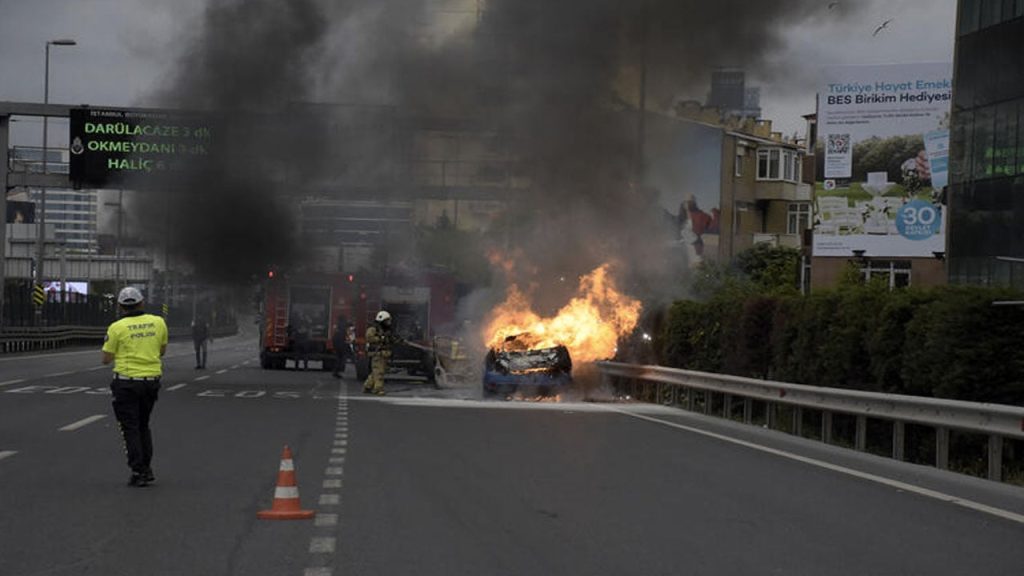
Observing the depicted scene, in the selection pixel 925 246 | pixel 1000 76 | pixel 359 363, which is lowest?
pixel 359 363

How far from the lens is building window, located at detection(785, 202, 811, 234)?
73.1m

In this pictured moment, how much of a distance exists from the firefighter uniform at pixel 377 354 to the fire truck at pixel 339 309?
6.72 meters

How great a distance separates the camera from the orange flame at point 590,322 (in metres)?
29.9

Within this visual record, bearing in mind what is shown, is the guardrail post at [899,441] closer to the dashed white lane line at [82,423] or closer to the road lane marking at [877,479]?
the road lane marking at [877,479]

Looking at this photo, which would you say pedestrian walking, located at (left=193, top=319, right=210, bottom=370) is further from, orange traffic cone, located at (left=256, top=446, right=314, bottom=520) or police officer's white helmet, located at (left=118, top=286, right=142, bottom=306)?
orange traffic cone, located at (left=256, top=446, right=314, bottom=520)

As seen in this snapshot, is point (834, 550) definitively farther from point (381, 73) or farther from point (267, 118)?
point (267, 118)

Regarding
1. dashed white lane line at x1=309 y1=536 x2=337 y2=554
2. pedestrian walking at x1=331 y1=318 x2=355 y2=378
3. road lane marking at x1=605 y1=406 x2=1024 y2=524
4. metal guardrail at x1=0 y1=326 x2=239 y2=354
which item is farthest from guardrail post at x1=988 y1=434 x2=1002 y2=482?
metal guardrail at x1=0 y1=326 x2=239 y2=354

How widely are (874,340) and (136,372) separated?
9541 millimetres

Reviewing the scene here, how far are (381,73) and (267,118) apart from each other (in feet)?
13.8

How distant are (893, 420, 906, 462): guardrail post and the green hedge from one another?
645 mm

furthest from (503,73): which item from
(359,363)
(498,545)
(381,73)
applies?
(498,545)

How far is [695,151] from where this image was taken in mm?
65188

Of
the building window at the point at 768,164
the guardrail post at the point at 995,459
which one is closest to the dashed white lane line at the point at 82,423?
the guardrail post at the point at 995,459

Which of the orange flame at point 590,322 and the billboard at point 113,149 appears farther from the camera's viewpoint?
the billboard at point 113,149
